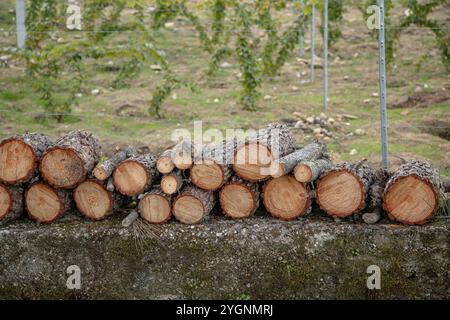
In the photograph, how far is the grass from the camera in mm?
9109

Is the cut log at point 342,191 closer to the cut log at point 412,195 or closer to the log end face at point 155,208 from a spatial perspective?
the cut log at point 412,195

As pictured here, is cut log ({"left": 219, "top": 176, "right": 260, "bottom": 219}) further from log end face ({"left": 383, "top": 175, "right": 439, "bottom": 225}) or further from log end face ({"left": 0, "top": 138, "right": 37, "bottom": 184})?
log end face ({"left": 0, "top": 138, "right": 37, "bottom": 184})

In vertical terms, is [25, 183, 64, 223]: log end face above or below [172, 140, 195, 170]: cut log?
below

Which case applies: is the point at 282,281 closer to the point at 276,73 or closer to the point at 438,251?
the point at 438,251

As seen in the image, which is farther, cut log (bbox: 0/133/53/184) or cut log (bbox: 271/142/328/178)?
cut log (bbox: 0/133/53/184)

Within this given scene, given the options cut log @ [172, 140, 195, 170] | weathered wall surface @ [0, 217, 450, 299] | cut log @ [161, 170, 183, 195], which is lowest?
weathered wall surface @ [0, 217, 450, 299]

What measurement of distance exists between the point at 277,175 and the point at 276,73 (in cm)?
886

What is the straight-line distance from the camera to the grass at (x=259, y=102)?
9.11 meters

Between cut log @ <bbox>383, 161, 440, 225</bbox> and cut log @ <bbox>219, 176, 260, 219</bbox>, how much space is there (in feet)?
3.52

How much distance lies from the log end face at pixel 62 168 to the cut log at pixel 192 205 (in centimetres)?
84

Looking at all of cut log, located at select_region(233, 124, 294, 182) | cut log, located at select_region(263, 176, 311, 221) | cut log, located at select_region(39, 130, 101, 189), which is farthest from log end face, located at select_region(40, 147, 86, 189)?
cut log, located at select_region(263, 176, 311, 221)
